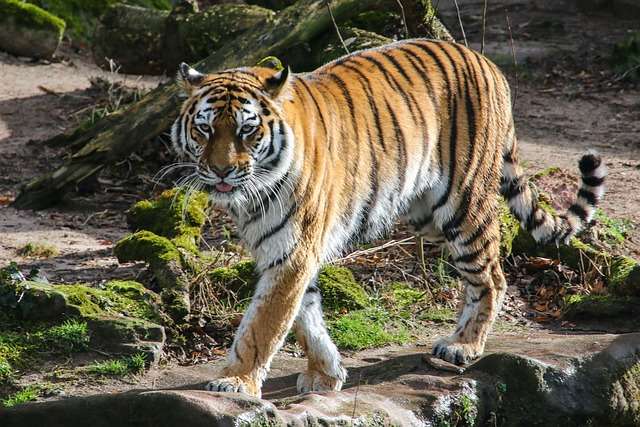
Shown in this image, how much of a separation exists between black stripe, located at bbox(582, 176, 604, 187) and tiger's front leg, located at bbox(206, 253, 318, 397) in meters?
2.09

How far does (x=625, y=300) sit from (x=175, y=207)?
3.17 m

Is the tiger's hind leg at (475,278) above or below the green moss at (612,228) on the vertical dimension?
above

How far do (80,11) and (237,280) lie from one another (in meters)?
8.85

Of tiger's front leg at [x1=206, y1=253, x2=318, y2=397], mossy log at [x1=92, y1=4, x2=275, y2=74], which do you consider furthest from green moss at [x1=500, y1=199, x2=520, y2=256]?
mossy log at [x1=92, y1=4, x2=275, y2=74]

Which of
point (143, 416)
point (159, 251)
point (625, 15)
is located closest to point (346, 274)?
point (159, 251)

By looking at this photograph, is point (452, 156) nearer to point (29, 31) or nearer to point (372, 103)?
point (372, 103)

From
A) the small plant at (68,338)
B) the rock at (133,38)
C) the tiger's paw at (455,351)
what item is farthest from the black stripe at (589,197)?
the rock at (133,38)

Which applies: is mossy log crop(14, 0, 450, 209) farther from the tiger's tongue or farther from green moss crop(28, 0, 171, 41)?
green moss crop(28, 0, 171, 41)

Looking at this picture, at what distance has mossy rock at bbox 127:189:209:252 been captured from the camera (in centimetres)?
752

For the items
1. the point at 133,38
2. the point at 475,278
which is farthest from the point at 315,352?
the point at 133,38

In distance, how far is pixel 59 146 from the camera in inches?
409

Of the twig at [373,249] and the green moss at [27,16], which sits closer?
the twig at [373,249]

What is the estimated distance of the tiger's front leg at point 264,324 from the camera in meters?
5.11

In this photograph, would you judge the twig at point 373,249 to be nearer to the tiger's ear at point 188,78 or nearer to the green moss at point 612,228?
the green moss at point 612,228
